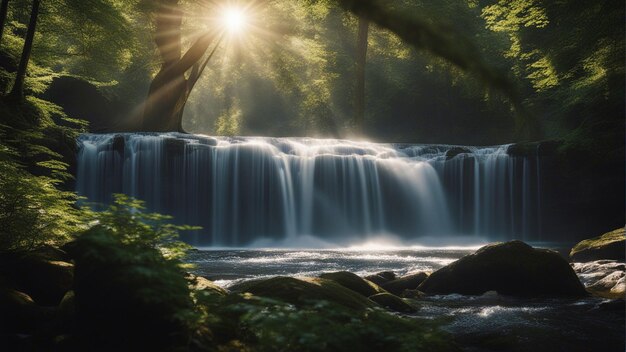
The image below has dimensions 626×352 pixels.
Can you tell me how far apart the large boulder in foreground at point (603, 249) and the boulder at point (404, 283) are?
632cm

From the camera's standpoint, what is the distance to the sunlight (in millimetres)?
25312

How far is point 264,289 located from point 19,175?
3883 millimetres

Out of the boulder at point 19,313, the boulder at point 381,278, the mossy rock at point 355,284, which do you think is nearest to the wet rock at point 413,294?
the boulder at point 381,278

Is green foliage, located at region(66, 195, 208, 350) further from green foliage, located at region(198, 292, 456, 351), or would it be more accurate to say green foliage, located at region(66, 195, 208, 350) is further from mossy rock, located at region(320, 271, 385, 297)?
mossy rock, located at region(320, 271, 385, 297)

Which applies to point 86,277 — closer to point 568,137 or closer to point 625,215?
point 568,137

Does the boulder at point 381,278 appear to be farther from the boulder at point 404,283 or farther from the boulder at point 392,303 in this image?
the boulder at point 392,303

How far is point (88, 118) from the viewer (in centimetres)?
3111

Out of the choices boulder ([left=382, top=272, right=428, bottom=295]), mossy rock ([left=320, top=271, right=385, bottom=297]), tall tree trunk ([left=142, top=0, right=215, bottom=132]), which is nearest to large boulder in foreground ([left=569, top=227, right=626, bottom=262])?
boulder ([left=382, top=272, right=428, bottom=295])

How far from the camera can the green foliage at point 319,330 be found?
10.9 ft

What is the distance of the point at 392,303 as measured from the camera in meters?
8.48

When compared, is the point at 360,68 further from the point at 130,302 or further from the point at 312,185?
the point at 130,302

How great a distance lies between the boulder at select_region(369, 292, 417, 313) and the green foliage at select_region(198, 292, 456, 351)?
3.84 m

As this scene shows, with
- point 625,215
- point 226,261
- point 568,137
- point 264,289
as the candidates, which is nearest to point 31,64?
point 226,261

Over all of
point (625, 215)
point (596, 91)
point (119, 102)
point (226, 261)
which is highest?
point (119, 102)
